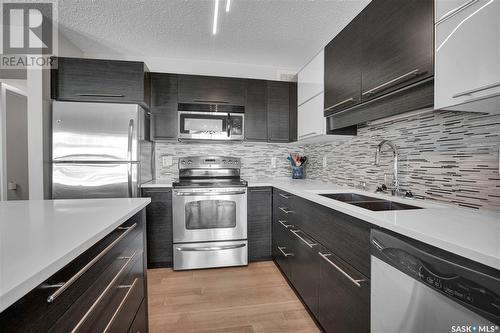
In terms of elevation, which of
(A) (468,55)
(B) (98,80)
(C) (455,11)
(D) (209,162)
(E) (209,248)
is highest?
(B) (98,80)

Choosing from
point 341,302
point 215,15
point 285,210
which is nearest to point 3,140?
point 215,15

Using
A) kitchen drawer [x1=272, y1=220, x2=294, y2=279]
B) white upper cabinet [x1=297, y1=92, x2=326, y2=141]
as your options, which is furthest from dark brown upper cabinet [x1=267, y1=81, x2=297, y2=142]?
kitchen drawer [x1=272, y1=220, x2=294, y2=279]

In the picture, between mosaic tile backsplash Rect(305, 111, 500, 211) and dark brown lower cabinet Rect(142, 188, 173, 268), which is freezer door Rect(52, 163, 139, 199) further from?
mosaic tile backsplash Rect(305, 111, 500, 211)

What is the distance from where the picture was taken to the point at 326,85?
6.77ft

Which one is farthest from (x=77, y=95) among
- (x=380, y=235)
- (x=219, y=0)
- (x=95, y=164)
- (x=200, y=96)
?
(x=380, y=235)

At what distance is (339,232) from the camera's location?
1347 mm

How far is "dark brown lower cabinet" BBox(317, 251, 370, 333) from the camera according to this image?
1127 millimetres

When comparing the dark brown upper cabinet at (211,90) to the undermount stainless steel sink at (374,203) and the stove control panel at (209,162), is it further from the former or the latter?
the undermount stainless steel sink at (374,203)

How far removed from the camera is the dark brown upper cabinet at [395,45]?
1.12m

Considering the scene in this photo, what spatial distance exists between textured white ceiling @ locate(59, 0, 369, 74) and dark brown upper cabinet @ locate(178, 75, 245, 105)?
1.11 feet

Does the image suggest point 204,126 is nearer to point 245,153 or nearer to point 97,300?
point 245,153

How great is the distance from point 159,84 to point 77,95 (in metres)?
0.81

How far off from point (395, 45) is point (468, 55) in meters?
0.45

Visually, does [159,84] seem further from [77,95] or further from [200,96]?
[77,95]
